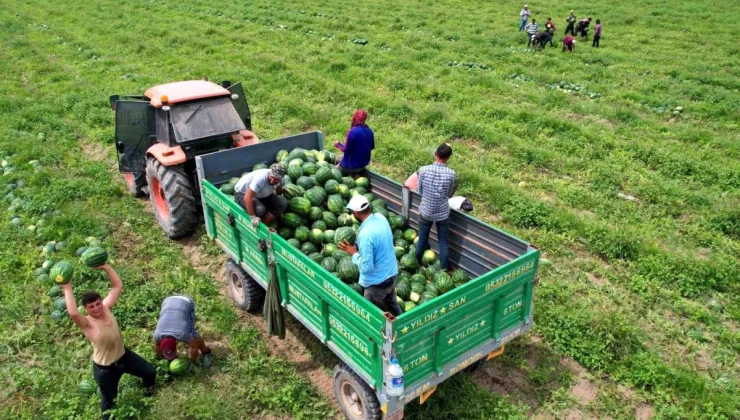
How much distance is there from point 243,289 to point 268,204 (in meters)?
1.23

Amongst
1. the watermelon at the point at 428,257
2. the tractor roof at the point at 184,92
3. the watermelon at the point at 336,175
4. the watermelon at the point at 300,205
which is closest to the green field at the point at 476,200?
the watermelon at the point at 428,257

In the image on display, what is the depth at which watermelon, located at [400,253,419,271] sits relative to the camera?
6.68m

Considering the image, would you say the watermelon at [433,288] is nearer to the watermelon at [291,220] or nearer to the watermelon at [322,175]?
the watermelon at [291,220]

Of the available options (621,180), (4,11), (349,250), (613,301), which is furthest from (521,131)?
(4,11)

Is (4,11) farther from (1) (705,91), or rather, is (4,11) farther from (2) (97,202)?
(1) (705,91)

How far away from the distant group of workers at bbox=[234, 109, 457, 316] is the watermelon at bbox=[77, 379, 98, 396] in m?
2.50

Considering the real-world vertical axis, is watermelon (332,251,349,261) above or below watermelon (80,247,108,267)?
below

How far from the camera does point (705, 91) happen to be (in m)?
15.7

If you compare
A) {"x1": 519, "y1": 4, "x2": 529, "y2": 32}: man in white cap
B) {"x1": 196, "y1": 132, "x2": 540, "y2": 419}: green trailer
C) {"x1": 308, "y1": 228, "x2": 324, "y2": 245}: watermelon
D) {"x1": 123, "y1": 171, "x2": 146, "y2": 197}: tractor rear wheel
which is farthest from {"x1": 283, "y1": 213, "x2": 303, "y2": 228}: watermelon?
{"x1": 519, "y1": 4, "x2": 529, "y2": 32}: man in white cap

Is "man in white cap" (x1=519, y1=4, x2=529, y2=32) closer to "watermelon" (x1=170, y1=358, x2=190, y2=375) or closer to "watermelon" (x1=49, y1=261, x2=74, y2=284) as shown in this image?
"watermelon" (x1=170, y1=358, x2=190, y2=375)

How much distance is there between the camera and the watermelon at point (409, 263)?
668 centimetres

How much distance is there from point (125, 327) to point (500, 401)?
4.69m

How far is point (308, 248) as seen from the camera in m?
6.86

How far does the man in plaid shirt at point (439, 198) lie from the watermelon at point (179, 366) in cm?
319
